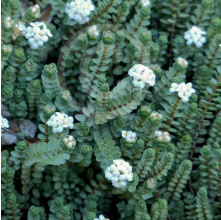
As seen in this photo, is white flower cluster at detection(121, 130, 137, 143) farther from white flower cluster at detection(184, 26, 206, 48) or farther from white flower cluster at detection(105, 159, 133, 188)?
white flower cluster at detection(184, 26, 206, 48)

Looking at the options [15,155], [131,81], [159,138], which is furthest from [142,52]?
[15,155]

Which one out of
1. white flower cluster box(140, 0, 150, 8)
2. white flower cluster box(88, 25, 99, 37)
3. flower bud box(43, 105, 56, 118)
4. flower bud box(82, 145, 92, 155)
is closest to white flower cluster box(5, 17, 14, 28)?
white flower cluster box(88, 25, 99, 37)

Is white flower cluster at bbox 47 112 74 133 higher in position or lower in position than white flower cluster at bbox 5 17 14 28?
lower

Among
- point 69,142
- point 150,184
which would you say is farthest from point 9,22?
point 150,184

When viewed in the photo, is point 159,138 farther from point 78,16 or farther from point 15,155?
point 78,16

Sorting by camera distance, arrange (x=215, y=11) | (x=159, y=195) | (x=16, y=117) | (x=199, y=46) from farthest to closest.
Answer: (x=215, y=11) → (x=199, y=46) → (x=16, y=117) → (x=159, y=195)

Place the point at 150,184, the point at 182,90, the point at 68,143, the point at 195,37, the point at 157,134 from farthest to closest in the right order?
the point at 195,37 < the point at 182,90 < the point at 157,134 < the point at 150,184 < the point at 68,143

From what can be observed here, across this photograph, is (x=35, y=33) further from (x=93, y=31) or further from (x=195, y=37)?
(x=195, y=37)
